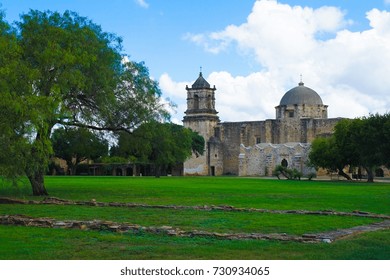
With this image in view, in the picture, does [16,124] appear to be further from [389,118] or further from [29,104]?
[389,118]

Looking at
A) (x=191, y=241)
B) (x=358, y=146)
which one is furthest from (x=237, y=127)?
(x=191, y=241)

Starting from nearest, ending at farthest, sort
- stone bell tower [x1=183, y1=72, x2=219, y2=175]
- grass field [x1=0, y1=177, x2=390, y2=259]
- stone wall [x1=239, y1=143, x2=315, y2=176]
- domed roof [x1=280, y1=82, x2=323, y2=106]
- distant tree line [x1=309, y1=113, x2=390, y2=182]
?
grass field [x1=0, y1=177, x2=390, y2=259], distant tree line [x1=309, y1=113, x2=390, y2=182], stone wall [x1=239, y1=143, x2=315, y2=176], stone bell tower [x1=183, y1=72, x2=219, y2=175], domed roof [x1=280, y1=82, x2=323, y2=106]

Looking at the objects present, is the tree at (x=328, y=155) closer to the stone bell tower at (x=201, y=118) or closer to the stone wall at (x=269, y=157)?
the stone wall at (x=269, y=157)

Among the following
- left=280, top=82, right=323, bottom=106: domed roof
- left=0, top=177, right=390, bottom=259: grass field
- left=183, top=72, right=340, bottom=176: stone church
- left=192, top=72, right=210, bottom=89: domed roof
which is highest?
left=192, top=72, right=210, bottom=89: domed roof

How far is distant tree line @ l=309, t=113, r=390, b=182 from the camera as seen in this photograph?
44812mm

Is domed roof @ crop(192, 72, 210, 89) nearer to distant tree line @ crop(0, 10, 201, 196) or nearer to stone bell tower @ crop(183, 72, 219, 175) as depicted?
stone bell tower @ crop(183, 72, 219, 175)

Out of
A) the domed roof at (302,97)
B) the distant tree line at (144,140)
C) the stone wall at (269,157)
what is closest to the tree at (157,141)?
the distant tree line at (144,140)

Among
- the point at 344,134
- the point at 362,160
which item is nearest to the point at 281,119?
the point at 344,134

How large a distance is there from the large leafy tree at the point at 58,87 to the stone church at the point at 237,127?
49.6 metres

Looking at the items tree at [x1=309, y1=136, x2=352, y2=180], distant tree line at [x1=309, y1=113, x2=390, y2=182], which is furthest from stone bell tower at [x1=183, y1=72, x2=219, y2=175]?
tree at [x1=309, y1=136, x2=352, y2=180]

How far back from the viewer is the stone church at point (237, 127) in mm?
78312

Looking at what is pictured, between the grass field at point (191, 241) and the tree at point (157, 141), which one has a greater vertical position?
the tree at point (157, 141)

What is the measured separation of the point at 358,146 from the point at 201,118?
3542 centimetres

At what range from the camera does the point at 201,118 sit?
264 feet
